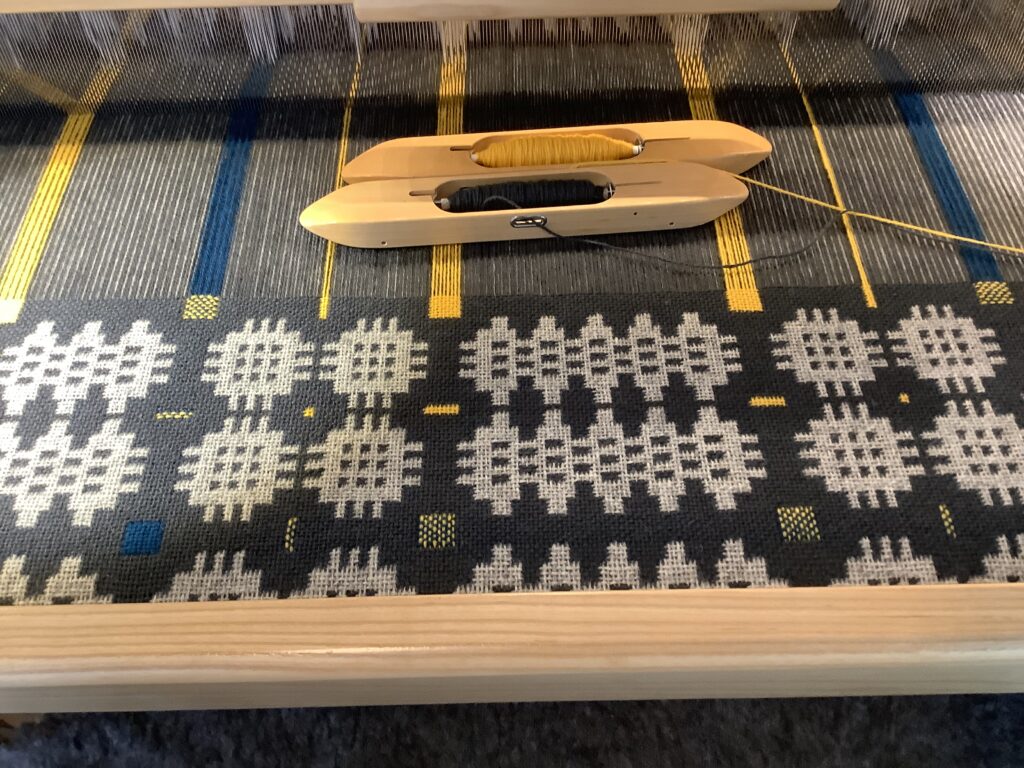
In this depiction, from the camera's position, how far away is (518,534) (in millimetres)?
583

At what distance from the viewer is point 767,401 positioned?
639 mm

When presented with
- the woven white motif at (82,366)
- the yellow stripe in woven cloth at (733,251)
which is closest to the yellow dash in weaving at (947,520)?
the yellow stripe in woven cloth at (733,251)

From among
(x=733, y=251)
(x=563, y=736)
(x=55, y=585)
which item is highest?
(x=733, y=251)

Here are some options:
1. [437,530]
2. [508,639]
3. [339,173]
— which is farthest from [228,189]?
[508,639]

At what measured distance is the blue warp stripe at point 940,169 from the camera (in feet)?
2.36

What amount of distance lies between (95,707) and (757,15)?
93 centimetres

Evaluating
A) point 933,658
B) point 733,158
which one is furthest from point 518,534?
point 733,158

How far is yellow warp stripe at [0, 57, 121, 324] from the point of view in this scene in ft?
2.31

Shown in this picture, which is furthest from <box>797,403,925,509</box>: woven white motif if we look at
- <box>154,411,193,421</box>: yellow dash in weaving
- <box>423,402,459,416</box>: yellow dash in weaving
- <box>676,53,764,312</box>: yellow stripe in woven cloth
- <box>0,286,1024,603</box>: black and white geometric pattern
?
<box>154,411,193,421</box>: yellow dash in weaving

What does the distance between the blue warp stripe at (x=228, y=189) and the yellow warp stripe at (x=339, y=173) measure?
96mm

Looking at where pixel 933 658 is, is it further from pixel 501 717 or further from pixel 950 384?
pixel 501 717

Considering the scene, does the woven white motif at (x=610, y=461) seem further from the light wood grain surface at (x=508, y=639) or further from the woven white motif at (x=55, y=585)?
the woven white motif at (x=55, y=585)

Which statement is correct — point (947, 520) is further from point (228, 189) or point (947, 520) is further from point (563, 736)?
point (228, 189)

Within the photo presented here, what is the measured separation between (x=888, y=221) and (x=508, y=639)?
1.82 feet
